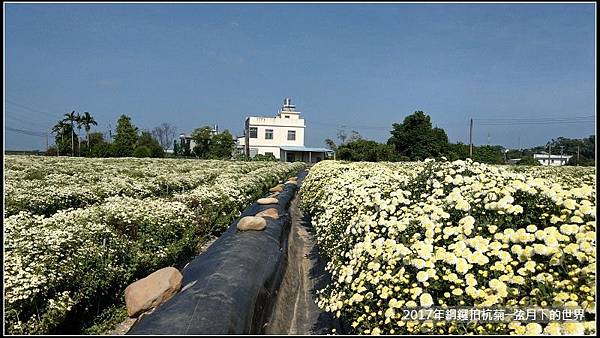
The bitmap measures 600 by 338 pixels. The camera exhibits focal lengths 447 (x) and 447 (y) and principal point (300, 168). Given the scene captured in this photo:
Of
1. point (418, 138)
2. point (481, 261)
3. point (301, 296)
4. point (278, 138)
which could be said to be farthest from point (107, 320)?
point (278, 138)

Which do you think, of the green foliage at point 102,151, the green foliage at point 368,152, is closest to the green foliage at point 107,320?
the green foliage at point 368,152

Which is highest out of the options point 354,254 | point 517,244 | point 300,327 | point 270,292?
point 517,244

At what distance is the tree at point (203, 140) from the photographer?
5556 cm

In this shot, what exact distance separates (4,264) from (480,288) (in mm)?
4485

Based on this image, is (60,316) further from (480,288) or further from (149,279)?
(480,288)

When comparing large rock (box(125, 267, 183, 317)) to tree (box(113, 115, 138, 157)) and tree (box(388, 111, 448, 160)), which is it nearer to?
tree (box(388, 111, 448, 160))

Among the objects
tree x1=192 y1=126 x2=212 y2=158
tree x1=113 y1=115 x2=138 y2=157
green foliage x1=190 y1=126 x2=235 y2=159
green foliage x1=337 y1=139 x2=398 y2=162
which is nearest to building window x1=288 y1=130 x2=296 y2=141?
green foliage x1=190 y1=126 x2=235 y2=159

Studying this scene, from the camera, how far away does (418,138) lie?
45375mm

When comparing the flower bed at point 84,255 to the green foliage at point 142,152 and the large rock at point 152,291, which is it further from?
the green foliage at point 142,152

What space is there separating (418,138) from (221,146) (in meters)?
23.5

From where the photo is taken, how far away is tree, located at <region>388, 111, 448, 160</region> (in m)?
44.7

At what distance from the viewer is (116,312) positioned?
5.23 meters

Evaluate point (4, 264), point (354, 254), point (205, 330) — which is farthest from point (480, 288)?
point (4, 264)

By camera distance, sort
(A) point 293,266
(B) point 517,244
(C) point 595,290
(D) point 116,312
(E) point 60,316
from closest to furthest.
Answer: (C) point 595,290, (B) point 517,244, (E) point 60,316, (D) point 116,312, (A) point 293,266
